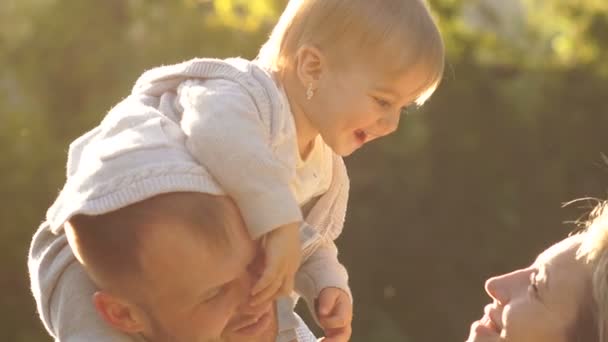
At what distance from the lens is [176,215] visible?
2621mm

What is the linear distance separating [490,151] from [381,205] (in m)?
0.87

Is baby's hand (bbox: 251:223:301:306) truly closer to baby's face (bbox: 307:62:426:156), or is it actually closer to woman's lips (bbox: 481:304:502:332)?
baby's face (bbox: 307:62:426:156)

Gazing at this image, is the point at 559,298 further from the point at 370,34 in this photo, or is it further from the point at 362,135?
the point at 370,34

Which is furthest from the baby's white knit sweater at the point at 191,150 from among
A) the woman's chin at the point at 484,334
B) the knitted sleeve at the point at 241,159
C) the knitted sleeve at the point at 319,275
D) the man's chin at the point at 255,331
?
the woman's chin at the point at 484,334

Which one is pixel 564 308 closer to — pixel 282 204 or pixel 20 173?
pixel 282 204

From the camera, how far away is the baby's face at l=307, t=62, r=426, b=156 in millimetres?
3146

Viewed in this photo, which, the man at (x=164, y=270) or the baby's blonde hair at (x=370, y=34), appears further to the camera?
the baby's blonde hair at (x=370, y=34)

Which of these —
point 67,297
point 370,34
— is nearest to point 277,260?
point 67,297

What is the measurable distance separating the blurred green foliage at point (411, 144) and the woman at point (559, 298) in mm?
3837

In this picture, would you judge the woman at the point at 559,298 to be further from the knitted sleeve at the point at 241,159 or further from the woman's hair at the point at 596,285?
the knitted sleeve at the point at 241,159

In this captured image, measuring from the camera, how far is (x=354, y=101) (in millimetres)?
3160

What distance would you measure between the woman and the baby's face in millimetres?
601

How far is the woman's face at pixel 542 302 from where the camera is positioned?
10.7ft

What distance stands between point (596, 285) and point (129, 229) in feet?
4.08
